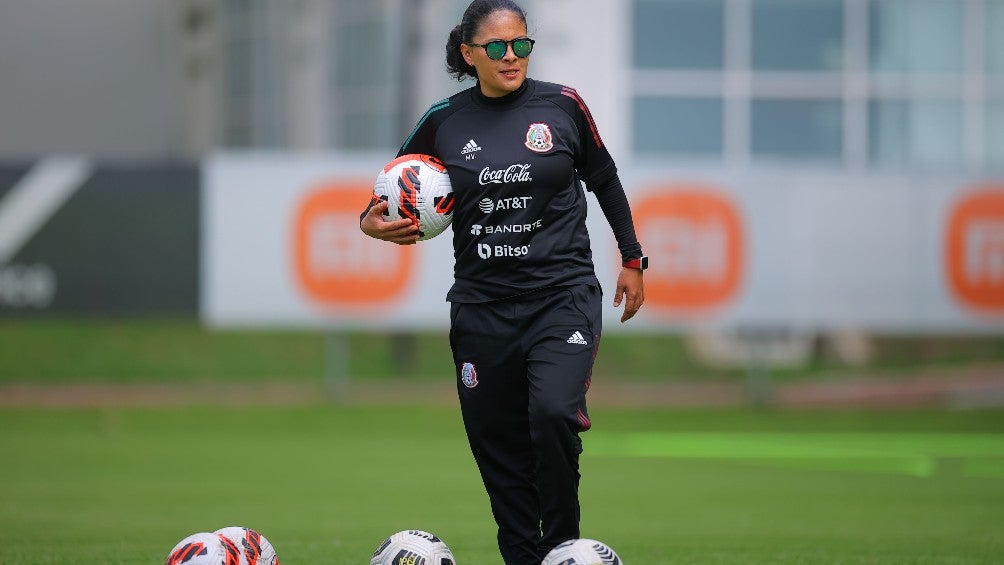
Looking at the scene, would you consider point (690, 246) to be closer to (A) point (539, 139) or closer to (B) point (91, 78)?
(A) point (539, 139)

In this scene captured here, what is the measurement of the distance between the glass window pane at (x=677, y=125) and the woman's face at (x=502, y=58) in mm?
18208

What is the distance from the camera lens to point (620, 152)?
24391mm

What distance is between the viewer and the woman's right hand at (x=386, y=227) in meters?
6.72

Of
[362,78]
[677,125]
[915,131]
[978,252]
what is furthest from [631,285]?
[362,78]

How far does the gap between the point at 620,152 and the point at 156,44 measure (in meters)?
18.2

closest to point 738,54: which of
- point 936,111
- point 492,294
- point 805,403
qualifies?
point 936,111

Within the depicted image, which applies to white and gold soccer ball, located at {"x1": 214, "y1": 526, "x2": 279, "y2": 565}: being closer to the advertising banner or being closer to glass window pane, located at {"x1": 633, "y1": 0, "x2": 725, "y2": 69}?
the advertising banner

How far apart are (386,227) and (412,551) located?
→ 132 cm

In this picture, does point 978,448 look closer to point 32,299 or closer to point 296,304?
point 296,304

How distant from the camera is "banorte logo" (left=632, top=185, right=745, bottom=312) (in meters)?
18.2

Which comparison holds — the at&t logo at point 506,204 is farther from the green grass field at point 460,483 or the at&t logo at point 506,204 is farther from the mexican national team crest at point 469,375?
the green grass field at point 460,483

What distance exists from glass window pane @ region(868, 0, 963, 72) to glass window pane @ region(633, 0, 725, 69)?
8.10ft

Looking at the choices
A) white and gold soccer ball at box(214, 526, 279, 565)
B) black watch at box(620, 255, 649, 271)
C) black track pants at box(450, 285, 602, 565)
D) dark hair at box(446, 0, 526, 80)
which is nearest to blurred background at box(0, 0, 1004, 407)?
dark hair at box(446, 0, 526, 80)

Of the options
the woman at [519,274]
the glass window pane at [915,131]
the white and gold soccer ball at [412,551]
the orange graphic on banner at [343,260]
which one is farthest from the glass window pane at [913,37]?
the white and gold soccer ball at [412,551]
